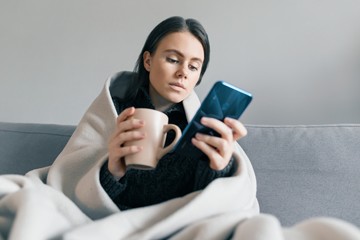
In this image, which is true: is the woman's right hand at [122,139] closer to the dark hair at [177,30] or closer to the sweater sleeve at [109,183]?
the sweater sleeve at [109,183]

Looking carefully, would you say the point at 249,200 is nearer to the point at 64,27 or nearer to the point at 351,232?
the point at 351,232

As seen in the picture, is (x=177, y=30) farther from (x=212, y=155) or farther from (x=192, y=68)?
(x=212, y=155)

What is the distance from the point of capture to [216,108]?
2.30 ft

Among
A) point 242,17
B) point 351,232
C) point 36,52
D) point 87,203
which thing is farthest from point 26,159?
point 351,232

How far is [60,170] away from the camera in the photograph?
3.02 feet

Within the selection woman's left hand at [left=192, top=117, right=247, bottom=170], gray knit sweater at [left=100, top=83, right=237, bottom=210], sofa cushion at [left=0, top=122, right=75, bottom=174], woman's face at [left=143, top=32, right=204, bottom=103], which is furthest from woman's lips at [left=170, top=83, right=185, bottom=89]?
sofa cushion at [left=0, top=122, right=75, bottom=174]

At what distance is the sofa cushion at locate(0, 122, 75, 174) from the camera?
1164 millimetres

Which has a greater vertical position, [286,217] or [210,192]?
[210,192]

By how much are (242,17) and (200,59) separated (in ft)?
1.94

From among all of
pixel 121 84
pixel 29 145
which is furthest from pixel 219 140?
pixel 29 145

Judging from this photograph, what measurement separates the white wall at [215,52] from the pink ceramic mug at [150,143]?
2.41 ft

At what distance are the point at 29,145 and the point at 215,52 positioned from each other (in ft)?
2.19

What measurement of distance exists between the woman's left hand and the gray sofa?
338 mm

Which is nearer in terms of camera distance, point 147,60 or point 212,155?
point 212,155
